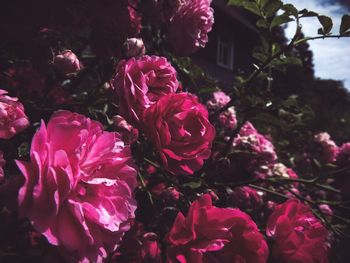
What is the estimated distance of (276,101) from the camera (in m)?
1.12

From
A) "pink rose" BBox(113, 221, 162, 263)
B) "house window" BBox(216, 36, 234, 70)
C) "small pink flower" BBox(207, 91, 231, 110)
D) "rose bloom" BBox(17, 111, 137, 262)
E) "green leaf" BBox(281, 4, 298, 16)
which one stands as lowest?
"house window" BBox(216, 36, 234, 70)

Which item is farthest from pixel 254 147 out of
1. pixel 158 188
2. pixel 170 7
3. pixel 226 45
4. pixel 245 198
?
pixel 226 45

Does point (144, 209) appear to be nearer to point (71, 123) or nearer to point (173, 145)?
point (173, 145)

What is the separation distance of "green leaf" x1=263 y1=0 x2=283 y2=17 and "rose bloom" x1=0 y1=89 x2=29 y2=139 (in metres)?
0.67

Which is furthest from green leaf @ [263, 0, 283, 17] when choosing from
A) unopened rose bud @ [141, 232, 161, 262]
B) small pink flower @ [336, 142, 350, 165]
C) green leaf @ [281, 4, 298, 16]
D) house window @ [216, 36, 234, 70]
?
house window @ [216, 36, 234, 70]

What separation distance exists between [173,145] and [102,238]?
0.20 metres

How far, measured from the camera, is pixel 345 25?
99cm

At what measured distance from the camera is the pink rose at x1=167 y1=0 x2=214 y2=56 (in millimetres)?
1014

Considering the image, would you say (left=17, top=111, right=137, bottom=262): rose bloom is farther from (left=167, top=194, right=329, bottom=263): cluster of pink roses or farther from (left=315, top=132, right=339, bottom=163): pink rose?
(left=315, top=132, right=339, bottom=163): pink rose

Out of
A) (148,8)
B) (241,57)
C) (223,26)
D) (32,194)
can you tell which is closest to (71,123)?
(32,194)

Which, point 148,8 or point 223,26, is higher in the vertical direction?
point 148,8

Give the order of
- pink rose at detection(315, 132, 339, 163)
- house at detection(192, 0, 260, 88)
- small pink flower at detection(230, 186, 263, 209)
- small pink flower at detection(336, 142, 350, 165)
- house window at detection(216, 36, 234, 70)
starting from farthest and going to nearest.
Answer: house window at detection(216, 36, 234, 70)
house at detection(192, 0, 260, 88)
pink rose at detection(315, 132, 339, 163)
small pink flower at detection(336, 142, 350, 165)
small pink flower at detection(230, 186, 263, 209)

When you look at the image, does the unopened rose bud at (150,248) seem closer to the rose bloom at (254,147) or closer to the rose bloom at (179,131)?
the rose bloom at (179,131)

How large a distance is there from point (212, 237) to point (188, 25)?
1.67ft
